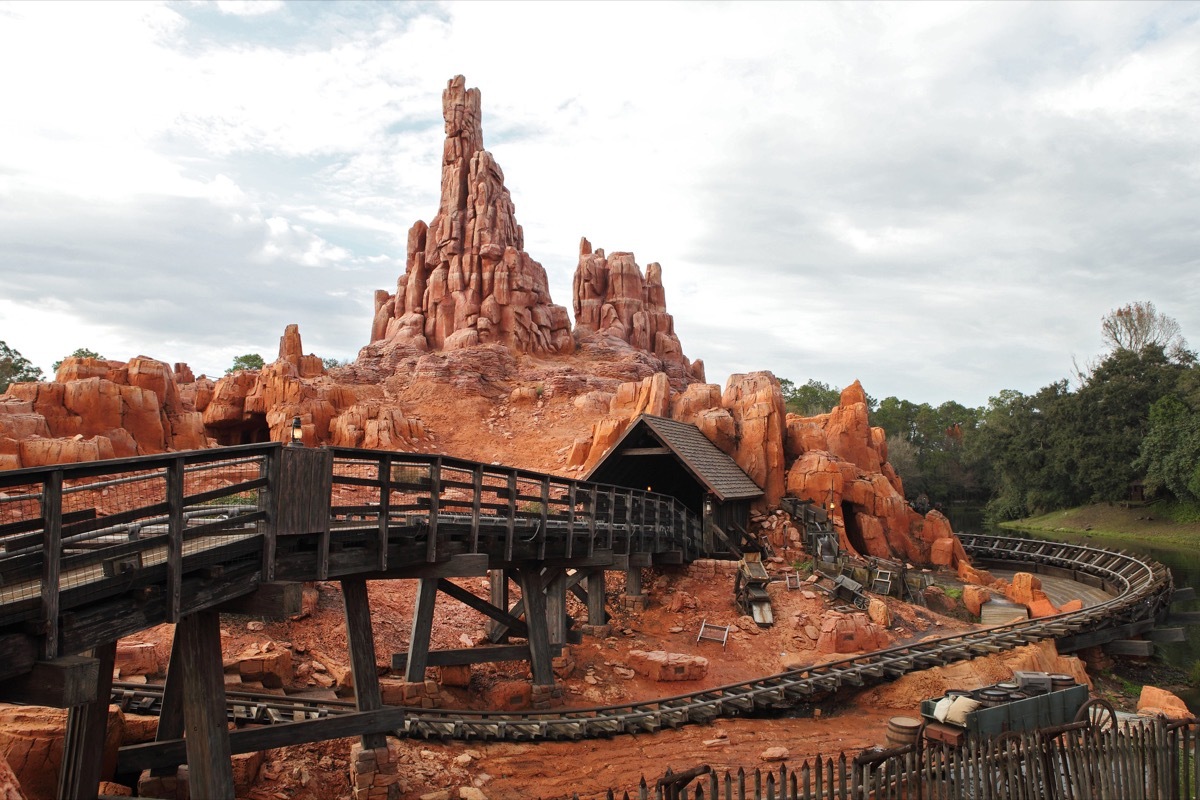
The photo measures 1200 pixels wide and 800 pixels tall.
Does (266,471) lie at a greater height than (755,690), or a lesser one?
greater

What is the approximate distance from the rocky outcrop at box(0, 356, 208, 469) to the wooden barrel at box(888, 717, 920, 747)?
22.0 meters

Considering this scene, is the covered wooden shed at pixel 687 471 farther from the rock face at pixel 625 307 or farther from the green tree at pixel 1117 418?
the green tree at pixel 1117 418

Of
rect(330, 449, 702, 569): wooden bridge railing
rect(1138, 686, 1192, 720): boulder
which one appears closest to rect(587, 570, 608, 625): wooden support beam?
rect(330, 449, 702, 569): wooden bridge railing

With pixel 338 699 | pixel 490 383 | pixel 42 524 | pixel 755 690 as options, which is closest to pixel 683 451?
pixel 755 690

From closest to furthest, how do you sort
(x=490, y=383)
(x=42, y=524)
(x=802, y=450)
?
(x=42, y=524)
(x=802, y=450)
(x=490, y=383)

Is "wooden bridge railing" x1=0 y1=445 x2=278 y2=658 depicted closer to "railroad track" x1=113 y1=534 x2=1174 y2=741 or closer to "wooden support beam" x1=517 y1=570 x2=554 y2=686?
"railroad track" x1=113 y1=534 x2=1174 y2=741

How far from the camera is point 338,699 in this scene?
42.8 feet

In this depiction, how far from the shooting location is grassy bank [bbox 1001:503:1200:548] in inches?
2010

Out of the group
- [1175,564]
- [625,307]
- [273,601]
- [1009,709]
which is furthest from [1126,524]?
[273,601]

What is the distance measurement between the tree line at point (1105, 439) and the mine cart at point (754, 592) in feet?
123

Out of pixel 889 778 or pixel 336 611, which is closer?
pixel 889 778

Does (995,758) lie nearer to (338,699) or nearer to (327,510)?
(327,510)

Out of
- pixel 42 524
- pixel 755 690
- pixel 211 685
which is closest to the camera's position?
pixel 42 524

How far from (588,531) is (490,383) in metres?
33.4
